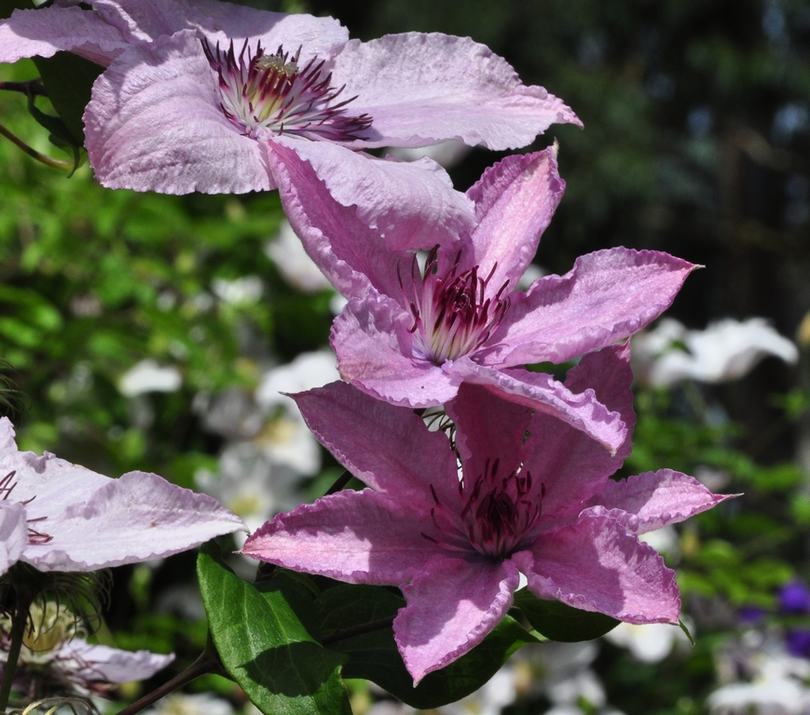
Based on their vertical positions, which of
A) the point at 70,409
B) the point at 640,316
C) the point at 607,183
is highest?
the point at 640,316

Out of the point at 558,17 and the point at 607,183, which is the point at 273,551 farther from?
the point at 558,17

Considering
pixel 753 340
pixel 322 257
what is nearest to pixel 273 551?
pixel 322 257

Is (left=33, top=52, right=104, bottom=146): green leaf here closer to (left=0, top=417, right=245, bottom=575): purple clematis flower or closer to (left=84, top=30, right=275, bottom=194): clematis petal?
(left=84, top=30, right=275, bottom=194): clematis petal

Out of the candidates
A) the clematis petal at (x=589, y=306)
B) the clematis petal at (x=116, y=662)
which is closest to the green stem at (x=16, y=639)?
the clematis petal at (x=116, y=662)

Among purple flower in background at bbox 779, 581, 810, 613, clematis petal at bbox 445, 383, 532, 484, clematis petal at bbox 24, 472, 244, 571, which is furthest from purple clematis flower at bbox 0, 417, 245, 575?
purple flower in background at bbox 779, 581, 810, 613

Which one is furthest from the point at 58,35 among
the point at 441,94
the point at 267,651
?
the point at 267,651

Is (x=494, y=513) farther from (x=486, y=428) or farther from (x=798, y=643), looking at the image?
(x=798, y=643)
